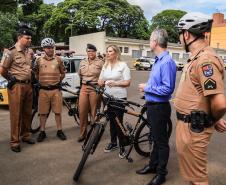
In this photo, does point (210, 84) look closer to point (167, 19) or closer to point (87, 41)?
point (87, 41)

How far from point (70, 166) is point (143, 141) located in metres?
1.21

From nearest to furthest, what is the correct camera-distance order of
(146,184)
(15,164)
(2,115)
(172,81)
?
(172,81), (146,184), (15,164), (2,115)

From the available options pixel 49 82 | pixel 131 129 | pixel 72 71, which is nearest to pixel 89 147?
pixel 131 129

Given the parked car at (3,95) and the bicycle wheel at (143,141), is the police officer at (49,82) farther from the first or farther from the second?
the parked car at (3,95)

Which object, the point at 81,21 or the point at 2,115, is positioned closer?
the point at 2,115

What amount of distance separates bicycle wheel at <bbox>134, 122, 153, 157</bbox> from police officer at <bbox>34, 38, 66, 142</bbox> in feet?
6.07

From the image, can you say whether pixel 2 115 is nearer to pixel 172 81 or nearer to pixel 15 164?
pixel 15 164

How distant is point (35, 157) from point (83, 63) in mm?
2090

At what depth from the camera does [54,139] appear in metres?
7.02

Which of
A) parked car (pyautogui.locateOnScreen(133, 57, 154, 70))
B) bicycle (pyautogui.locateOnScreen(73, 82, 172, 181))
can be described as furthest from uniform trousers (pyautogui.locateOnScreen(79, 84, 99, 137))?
parked car (pyautogui.locateOnScreen(133, 57, 154, 70))

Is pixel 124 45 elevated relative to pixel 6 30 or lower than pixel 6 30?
lower

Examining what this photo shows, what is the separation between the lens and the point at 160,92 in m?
4.43

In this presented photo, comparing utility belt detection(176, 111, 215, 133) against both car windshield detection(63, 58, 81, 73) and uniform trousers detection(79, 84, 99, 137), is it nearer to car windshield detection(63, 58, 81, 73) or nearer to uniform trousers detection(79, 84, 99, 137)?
uniform trousers detection(79, 84, 99, 137)

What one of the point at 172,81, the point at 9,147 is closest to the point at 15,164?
the point at 9,147
